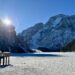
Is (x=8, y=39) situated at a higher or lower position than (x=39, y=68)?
higher

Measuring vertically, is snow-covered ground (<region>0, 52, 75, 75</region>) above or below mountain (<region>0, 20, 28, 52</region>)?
below

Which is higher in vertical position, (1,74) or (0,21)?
(0,21)

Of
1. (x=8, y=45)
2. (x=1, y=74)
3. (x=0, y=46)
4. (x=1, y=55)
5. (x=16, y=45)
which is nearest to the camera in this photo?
(x=1, y=74)

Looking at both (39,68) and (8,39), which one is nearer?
(39,68)

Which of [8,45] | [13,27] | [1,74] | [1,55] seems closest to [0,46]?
[8,45]

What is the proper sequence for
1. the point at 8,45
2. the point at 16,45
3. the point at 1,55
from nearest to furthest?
1. the point at 1,55
2. the point at 8,45
3. the point at 16,45

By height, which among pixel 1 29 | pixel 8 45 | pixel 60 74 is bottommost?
pixel 60 74

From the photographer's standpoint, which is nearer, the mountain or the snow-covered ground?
the snow-covered ground

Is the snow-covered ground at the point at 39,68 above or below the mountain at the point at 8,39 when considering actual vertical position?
below

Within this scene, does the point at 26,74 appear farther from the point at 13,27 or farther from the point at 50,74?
the point at 13,27

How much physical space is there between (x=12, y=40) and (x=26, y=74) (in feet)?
572

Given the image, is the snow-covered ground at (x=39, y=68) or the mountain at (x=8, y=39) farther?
the mountain at (x=8, y=39)

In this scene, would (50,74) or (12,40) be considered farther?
(12,40)

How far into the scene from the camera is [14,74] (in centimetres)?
1819
